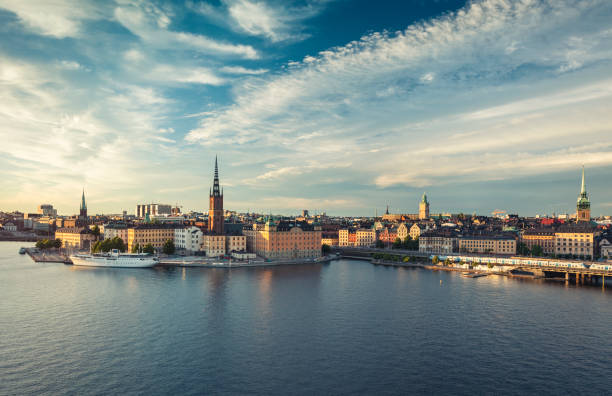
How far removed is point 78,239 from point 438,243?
6685 centimetres

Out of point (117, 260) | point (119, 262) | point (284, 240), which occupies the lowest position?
point (119, 262)

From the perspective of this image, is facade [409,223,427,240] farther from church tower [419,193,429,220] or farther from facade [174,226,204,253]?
church tower [419,193,429,220]

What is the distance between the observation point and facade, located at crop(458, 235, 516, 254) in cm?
7400

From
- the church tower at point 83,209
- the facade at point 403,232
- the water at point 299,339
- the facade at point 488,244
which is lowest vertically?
the water at point 299,339

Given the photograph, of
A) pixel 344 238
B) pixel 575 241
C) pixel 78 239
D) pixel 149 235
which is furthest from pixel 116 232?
pixel 575 241

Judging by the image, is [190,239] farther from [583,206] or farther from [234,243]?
[583,206]

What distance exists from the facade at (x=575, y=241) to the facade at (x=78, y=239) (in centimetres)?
8129

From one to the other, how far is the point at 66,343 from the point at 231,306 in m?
12.4

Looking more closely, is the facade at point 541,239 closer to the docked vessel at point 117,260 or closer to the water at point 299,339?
the water at point 299,339

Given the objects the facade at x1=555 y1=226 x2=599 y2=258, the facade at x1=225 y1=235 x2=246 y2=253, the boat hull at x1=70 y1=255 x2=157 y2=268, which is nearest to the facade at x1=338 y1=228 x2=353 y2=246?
the facade at x1=225 y1=235 x2=246 y2=253

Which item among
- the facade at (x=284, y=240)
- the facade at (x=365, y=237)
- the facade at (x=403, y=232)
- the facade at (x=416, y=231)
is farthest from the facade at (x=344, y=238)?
the facade at (x=284, y=240)

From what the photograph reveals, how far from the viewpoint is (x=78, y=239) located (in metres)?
85.0

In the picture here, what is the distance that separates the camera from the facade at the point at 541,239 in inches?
2992

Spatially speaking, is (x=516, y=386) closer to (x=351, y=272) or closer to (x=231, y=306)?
(x=231, y=306)
